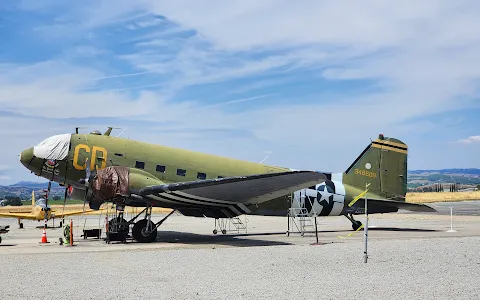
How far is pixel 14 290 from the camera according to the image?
9711mm

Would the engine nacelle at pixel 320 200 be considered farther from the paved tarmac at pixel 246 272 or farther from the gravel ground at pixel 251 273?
the gravel ground at pixel 251 273

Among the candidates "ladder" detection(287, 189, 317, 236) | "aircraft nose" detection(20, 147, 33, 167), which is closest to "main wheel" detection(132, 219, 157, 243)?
"aircraft nose" detection(20, 147, 33, 167)

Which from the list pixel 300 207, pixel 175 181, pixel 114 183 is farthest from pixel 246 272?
pixel 300 207

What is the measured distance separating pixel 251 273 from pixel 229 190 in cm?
786

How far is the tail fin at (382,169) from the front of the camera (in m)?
25.7

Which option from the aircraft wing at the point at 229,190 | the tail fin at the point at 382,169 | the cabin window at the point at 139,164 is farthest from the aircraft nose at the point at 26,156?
the tail fin at the point at 382,169

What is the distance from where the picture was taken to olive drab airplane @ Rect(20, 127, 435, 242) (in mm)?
19172

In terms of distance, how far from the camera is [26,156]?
68.9 ft

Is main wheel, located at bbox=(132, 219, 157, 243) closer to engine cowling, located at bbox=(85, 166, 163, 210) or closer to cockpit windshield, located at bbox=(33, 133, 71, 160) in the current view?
engine cowling, located at bbox=(85, 166, 163, 210)

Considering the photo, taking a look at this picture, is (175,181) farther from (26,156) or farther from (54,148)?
(26,156)

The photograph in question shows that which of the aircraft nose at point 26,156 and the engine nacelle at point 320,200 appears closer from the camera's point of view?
the aircraft nose at point 26,156

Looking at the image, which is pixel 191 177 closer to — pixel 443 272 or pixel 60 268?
pixel 60 268

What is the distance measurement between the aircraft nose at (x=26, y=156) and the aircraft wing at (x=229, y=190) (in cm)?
487

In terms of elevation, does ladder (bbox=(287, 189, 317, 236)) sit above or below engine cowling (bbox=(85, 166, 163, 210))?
below
